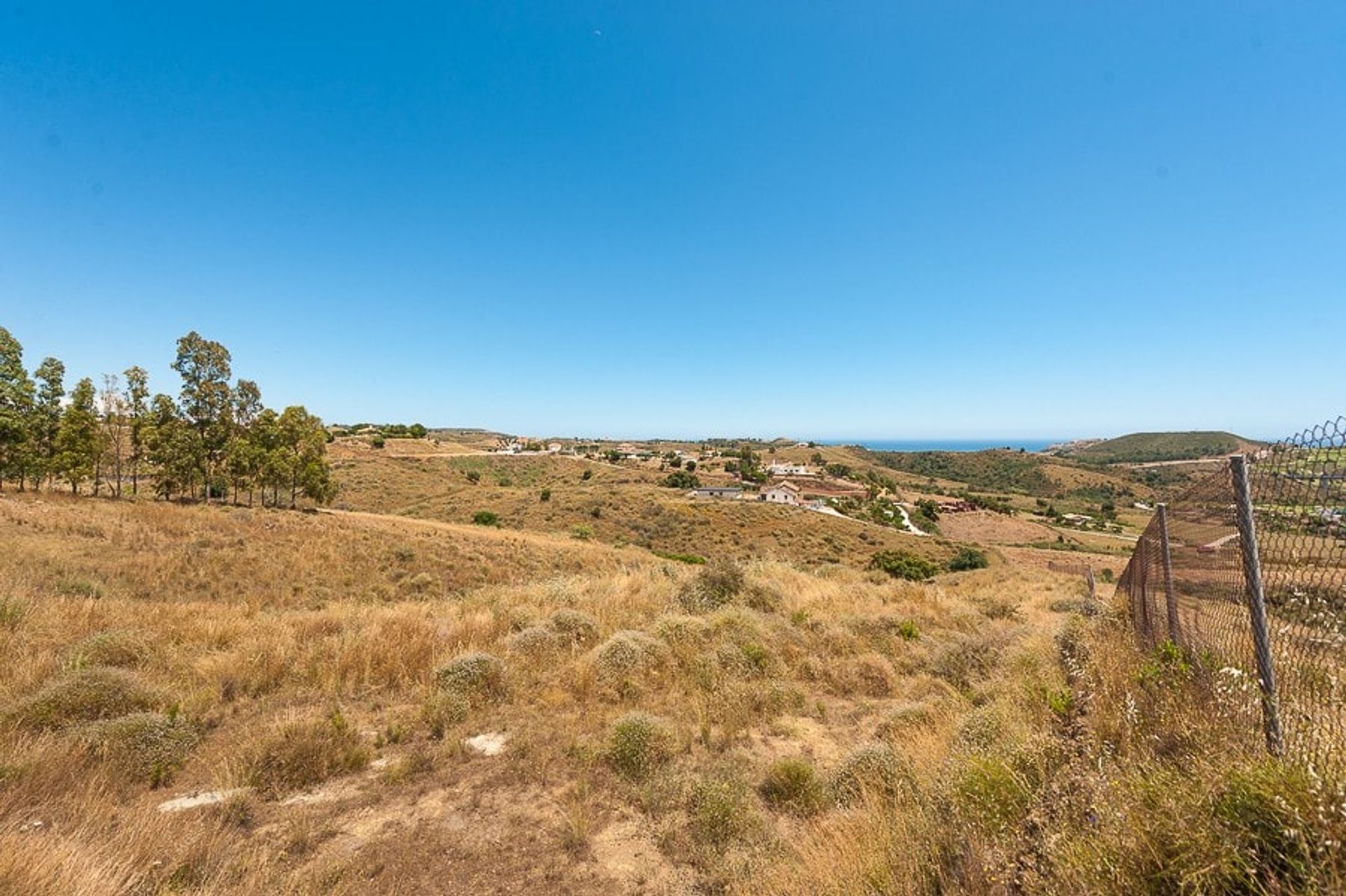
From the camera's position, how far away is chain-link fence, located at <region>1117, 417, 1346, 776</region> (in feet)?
8.31

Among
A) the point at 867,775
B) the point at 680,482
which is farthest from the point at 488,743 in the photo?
the point at 680,482

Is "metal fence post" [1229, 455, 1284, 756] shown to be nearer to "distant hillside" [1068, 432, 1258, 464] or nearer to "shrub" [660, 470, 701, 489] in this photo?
"shrub" [660, 470, 701, 489]

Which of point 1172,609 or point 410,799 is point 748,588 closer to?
point 1172,609

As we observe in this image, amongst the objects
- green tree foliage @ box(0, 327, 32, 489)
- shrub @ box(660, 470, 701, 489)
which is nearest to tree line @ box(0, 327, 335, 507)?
green tree foliage @ box(0, 327, 32, 489)

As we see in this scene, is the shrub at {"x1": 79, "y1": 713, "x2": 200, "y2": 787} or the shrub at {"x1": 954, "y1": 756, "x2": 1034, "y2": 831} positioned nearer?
the shrub at {"x1": 954, "y1": 756, "x2": 1034, "y2": 831}

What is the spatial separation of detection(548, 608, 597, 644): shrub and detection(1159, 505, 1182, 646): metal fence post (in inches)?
254

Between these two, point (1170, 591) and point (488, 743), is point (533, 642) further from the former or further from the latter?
point (1170, 591)

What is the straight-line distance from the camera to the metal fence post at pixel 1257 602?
8.53ft

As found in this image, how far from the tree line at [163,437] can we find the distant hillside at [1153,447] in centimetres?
13730

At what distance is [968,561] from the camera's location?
141ft

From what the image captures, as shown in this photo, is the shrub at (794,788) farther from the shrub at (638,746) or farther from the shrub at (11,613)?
the shrub at (11,613)

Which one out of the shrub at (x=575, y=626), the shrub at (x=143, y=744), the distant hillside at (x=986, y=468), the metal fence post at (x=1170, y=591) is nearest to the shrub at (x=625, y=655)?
the shrub at (x=575, y=626)

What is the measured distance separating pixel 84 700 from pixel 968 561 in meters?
49.3

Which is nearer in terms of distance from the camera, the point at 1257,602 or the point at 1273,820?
the point at 1273,820
